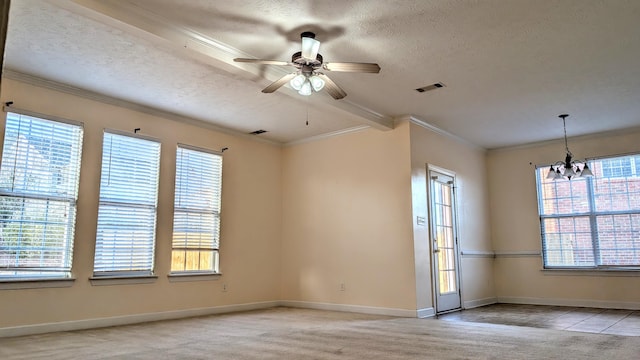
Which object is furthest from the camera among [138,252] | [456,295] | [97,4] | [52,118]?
[456,295]

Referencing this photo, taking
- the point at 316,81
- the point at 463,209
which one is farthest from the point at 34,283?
the point at 463,209

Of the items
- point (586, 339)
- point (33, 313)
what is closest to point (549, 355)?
point (586, 339)

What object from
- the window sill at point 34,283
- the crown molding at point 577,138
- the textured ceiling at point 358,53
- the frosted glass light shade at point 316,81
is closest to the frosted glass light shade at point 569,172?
the textured ceiling at point 358,53

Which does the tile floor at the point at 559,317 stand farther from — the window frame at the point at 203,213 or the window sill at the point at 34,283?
the window sill at the point at 34,283

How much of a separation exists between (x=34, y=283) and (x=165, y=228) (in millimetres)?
1732

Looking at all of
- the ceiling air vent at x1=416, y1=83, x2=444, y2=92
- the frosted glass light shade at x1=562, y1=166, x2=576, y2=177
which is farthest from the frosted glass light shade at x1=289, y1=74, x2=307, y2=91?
the frosted glass light shade at x1=562, y1=166, x2=576, y2=177

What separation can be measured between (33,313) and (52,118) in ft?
7.19

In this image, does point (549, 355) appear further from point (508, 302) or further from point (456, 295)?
point (508, 302)

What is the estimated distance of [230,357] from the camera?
12.7 feet

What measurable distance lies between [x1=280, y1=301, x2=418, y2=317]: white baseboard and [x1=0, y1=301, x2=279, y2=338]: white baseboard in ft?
1.99

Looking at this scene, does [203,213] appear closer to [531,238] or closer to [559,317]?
[559,317]

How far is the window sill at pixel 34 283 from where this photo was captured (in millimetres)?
4793

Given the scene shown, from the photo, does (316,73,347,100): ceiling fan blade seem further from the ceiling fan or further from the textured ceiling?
the textured ceiling

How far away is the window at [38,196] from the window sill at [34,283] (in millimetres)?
72
